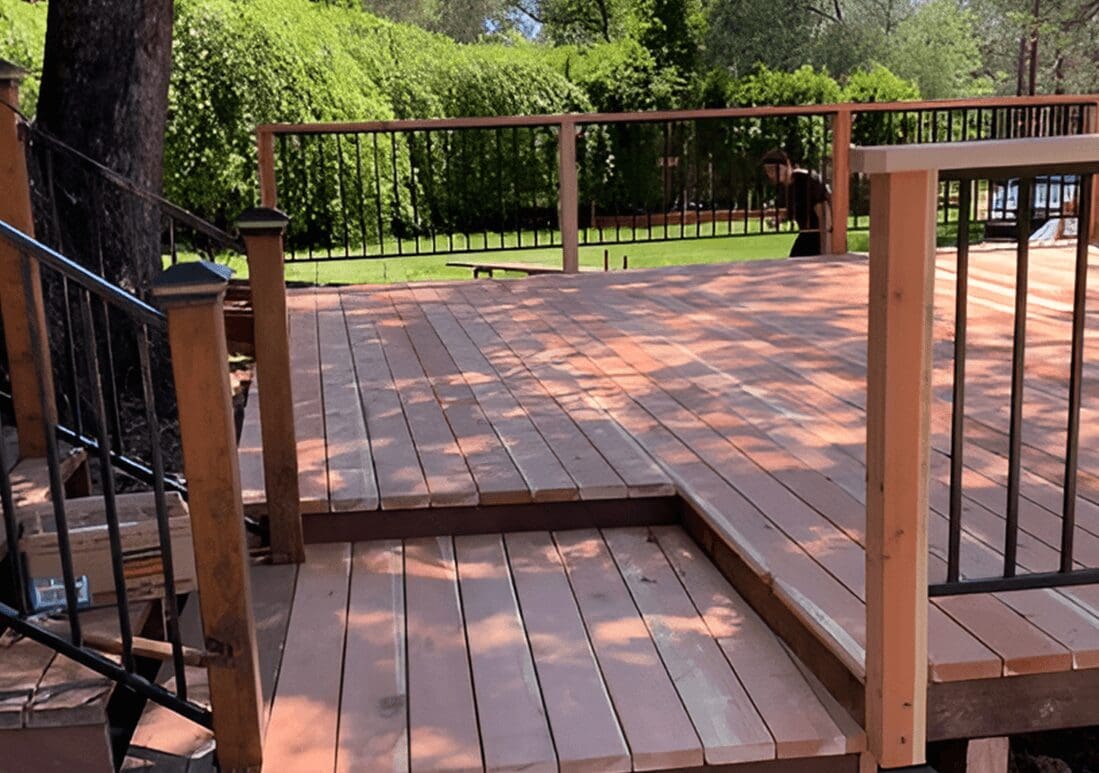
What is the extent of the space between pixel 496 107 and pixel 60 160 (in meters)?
10.9

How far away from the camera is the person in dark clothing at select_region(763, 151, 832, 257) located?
8.32m

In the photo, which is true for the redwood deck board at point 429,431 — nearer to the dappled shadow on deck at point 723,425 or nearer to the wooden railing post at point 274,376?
the dappled shadow on deck at point 723,425

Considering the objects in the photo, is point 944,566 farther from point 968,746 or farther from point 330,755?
point 330,755

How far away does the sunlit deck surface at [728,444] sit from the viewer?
101 inches

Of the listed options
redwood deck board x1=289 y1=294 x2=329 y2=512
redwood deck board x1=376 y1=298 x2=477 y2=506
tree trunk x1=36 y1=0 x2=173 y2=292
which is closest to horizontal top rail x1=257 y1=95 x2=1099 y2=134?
redwood deck board x1=289 y1=294 x2=329 y2=512

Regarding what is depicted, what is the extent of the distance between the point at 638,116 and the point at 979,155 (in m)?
6.09

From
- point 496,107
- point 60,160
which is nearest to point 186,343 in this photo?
point 60,160

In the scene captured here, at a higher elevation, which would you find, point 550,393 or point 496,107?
point 496,107

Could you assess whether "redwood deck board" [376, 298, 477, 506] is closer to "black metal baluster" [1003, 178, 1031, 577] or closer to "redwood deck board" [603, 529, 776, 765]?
"redwood deck board" [603, 529, 776, 765]

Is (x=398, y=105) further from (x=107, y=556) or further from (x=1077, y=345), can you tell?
(x=1077, y=345)

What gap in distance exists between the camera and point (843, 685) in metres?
2.45

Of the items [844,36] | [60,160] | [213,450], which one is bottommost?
[213,450]

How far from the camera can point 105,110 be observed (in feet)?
17.9

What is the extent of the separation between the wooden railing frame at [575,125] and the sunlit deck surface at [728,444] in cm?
127
